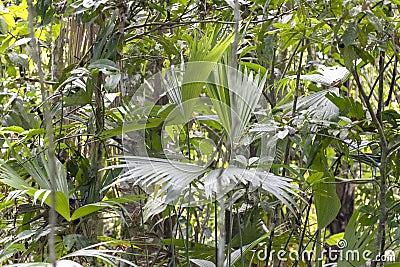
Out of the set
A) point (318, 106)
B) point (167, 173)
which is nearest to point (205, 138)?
point (318, 106)

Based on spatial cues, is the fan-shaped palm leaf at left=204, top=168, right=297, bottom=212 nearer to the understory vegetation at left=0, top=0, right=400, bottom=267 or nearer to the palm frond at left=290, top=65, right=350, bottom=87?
the understory vegetation at left=0, top=0, right=400, bottom=267

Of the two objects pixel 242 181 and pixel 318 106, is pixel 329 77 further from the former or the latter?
pixel 242 181

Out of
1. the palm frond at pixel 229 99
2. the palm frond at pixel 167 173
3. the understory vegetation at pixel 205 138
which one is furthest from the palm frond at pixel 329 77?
the palm frond at pixel 167 173

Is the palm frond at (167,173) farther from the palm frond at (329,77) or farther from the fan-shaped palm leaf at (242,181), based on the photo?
the palm frond at (329,77)

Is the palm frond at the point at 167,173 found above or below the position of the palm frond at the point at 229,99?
below

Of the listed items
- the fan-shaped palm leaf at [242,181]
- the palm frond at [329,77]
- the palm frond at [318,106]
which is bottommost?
the fan-shaped palm leaf at [242,181]

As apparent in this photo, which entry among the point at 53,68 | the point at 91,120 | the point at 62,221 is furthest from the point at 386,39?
the point at 53,68

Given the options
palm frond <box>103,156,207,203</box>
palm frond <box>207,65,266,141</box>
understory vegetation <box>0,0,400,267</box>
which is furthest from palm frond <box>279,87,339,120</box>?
palm frond <box>103,156,207,203</box>

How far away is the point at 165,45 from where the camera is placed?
4.85ft

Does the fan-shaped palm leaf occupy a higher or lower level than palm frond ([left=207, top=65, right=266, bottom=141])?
lower

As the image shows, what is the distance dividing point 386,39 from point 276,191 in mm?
450

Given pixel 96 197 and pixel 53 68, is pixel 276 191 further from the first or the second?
pixel 53 68

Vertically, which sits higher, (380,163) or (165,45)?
(165,45)

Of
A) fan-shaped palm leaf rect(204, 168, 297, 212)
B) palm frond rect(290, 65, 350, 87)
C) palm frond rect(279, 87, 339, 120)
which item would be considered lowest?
fan-shaped palm leaf rect(204, 168, 297, 212)
